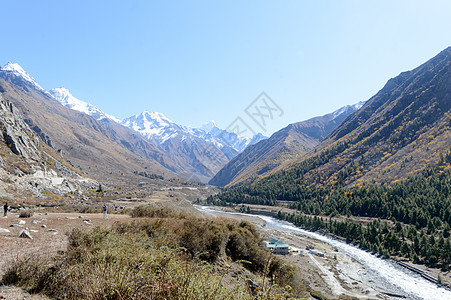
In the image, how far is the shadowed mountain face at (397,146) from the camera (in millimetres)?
99812

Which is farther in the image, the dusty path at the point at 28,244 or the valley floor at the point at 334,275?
the valley floor at the point at 334,275

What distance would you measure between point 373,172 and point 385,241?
7271cm

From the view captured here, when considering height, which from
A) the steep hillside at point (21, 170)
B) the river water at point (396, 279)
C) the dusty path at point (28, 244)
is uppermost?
the steep hillside at point (21, 170)

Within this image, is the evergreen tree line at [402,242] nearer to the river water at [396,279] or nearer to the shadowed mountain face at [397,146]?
the river water at [396,279]

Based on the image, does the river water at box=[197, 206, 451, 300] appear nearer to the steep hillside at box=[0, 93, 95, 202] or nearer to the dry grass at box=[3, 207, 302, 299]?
the dry grass at box=[3, 207, 302, 299]

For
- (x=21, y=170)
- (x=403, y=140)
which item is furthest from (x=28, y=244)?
(x=403, y=140)

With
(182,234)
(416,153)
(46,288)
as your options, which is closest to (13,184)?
(182,234)

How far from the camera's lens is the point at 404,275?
34281 millimetres

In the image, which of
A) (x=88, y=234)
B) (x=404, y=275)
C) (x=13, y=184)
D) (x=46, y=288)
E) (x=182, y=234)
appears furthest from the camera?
(x=13, y=184)

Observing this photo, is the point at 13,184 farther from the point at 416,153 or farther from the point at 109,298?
the point at 416,153

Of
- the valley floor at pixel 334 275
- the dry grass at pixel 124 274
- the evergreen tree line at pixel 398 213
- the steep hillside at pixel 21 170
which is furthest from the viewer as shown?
the steep hillside at pixel 21 170

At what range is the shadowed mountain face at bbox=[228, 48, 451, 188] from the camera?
99812 millimetres

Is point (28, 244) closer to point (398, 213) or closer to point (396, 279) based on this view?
point (396, 279)

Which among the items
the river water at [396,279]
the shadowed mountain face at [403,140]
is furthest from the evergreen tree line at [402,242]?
the shadowed mountain face at [403,140]
